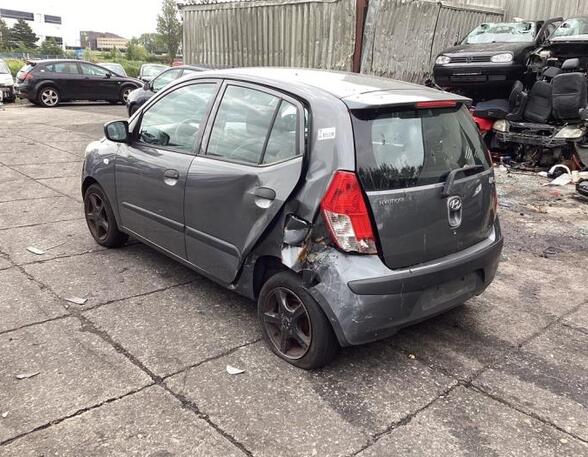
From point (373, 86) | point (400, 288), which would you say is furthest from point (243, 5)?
point (400, 288)

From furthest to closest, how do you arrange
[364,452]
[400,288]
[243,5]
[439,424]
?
[243,5], [400,288], [439,424], [364,452]

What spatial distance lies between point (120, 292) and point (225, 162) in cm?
143

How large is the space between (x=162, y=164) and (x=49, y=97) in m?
16.7

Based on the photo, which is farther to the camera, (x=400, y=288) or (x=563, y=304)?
(x=563, y=304)

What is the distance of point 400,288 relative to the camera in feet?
9.52

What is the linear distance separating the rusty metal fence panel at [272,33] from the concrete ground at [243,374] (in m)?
8.36

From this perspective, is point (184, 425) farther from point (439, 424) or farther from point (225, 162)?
point (225, 162)

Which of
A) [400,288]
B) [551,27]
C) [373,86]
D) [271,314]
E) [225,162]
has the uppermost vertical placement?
[551,27]

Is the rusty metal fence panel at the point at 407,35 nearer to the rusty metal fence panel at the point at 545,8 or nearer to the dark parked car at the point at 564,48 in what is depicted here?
the rusty metal fence panel at the point at 545,8

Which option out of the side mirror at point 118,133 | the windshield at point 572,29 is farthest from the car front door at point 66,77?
the side mirror at point 118,133

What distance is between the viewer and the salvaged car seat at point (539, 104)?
9133mm

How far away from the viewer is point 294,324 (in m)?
3.15

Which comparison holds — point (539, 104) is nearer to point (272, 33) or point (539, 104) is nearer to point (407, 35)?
point (407, 35)

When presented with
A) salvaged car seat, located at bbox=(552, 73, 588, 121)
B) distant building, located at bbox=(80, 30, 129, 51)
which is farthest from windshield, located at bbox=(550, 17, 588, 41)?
distant building, located at bbox=(80, 30, 129, 51)
